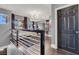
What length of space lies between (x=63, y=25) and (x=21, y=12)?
829 mm

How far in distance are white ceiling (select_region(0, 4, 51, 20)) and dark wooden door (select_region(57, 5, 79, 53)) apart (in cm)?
24

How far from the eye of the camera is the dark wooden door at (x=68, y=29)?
1.91 metres

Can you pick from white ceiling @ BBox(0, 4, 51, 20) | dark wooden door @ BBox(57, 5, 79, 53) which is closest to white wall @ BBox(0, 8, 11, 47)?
white ceiling @ BBox(0, 4, 51, 20)

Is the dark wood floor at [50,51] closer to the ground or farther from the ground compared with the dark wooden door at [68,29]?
closer to the ground

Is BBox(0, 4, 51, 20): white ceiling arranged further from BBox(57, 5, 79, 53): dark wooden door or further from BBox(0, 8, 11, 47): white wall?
BBox(57, 5, 79, 53): dark wooden door

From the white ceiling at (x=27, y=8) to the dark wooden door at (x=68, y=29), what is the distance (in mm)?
242

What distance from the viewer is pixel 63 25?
79.0 inches

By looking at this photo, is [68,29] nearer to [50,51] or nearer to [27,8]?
[50,51]

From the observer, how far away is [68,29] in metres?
1.96

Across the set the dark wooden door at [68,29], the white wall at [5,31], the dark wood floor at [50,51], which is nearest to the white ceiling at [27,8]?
the white wall at [5,31]

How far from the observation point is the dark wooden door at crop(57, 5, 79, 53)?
191 centimetres

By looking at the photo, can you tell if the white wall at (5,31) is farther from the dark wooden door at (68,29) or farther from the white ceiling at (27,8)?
the dark wooden door at (68,29)
